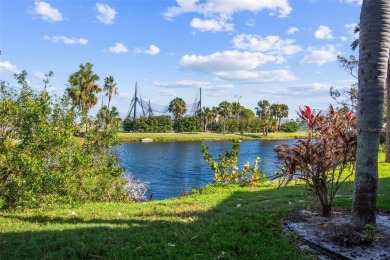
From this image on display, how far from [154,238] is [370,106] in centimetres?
379

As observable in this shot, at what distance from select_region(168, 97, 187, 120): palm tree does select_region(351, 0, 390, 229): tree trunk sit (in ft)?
290

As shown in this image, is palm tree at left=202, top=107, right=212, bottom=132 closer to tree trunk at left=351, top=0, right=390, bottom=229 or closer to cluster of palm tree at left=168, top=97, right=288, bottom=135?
cluster of palm tree at left=168, top=97, right=288, bottom=135

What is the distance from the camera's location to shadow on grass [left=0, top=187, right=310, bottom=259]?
15.5 ft

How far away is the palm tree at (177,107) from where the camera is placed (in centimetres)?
9338

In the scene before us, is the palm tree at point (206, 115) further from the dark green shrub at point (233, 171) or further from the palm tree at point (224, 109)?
the dark green shrub at point (233, 171)

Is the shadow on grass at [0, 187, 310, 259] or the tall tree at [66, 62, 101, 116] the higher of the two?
the tall tree at [66, 62, 101, 116]

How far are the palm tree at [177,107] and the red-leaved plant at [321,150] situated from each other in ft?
287

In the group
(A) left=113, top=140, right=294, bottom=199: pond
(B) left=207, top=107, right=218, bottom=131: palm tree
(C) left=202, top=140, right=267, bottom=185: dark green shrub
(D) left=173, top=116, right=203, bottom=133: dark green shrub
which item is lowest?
(A) left=113, top=140, right=294, bottom=199: pond

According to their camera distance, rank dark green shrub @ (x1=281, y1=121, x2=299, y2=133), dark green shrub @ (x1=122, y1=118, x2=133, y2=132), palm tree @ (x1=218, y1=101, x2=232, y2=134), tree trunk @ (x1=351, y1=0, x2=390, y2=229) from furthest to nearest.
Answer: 1. dark green shrub @ (x1=281, y1=121, x2=299, y2=133)
2. palm tree @ (x1=218, y1=101, x2=232, y2=134)
3. dark green shrub @ (x1=122, y1=118, x2=133, y2=132)
4. tree trunk @ (x1=351, y1=0, x2=390, y2=229)

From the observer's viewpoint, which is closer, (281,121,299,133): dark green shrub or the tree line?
the tree line

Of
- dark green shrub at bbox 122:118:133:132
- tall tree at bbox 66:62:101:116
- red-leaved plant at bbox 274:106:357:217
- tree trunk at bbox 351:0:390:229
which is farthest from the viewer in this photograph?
dark green shrub at bbox 122:118:133:132

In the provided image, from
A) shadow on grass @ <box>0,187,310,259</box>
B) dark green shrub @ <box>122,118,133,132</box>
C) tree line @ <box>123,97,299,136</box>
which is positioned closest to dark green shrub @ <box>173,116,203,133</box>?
tree line @ <box>123,97,299,136</box>

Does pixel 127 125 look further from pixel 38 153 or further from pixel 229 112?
pixel 38 153

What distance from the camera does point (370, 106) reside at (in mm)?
5047
